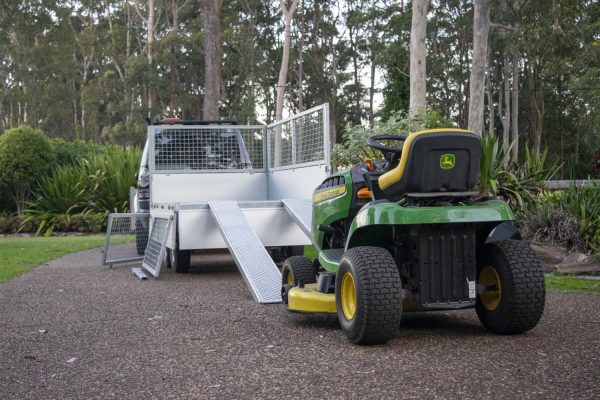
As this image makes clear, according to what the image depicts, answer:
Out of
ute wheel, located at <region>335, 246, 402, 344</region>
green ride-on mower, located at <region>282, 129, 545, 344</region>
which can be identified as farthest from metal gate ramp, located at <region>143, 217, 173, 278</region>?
ute wheel, located at <region>335, 246, 402, 344</region>

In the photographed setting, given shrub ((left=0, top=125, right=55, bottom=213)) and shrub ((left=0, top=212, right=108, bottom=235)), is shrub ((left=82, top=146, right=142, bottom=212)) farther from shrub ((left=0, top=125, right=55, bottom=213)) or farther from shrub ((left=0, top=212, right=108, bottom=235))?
shrub ((left=0, top=125, right=55, bottom=213))

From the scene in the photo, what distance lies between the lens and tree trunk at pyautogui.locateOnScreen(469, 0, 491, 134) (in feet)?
74.6

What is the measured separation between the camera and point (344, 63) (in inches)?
1997

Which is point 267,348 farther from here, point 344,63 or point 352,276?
point 344,63

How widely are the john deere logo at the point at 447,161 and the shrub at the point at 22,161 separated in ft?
67.0

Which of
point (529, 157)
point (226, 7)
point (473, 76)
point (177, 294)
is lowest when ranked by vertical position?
point (177, 294)

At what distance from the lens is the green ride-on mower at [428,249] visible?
17.8 ft

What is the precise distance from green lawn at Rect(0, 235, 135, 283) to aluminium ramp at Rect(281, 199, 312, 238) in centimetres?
369

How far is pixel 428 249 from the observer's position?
5.63 metres

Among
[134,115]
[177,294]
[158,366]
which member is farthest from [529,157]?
[134,115]

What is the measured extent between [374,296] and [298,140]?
5.66 m

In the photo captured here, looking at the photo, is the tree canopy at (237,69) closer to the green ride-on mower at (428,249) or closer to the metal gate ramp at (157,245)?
the metal gate ramp at (157,245)

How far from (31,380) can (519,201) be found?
868cm

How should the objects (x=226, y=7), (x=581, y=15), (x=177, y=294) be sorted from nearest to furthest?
(x=177, y=294) → (x=581, y=15) → (x=226, y=7)
